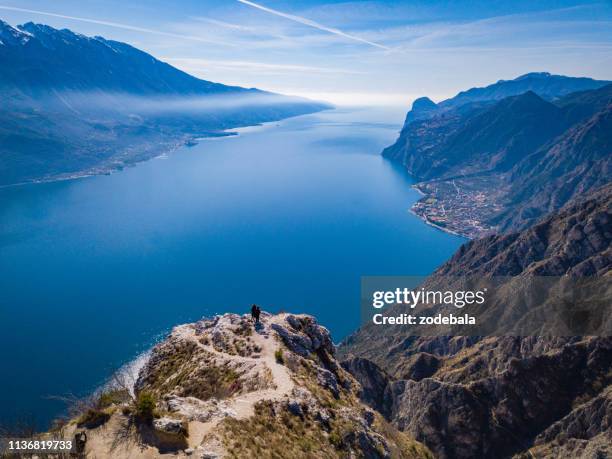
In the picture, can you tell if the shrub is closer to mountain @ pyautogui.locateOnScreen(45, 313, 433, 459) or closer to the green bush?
mountain @ pyautogui.locateOnScreen(45, 313, 433, 459)

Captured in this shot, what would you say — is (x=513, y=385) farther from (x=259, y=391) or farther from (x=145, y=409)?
(x=145, y=409)

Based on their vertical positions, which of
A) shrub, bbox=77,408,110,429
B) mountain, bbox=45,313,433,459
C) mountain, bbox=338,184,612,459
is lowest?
mountain, bbox=338,184,612,459

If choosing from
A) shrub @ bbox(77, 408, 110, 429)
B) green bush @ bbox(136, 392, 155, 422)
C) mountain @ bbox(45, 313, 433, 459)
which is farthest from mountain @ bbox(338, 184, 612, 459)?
shrub @ bbox(77, 408, 110, 429)

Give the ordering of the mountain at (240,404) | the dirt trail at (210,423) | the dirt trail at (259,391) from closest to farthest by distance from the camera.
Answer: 1. the dirt trail at (210,423)
2. the mountain at (240,404)
3. the dirt trail at (259,391)

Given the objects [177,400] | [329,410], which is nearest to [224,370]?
[177,400]

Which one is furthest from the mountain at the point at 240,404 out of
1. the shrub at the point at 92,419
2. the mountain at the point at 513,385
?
the mountain at the point at 513,385

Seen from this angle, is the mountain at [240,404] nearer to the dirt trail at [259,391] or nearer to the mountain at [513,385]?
the dirt trail at [259,391]

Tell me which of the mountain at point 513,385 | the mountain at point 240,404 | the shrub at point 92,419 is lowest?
the mountain at point 513,385
